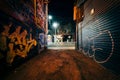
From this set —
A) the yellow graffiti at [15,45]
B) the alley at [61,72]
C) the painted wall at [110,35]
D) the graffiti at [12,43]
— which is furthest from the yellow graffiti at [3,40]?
the painted wall at [110,35]

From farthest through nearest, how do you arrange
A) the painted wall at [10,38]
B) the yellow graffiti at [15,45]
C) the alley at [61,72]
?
the yellow graffiti at [15,45]
the painted wall at [10,38]
the alley at [61,72]

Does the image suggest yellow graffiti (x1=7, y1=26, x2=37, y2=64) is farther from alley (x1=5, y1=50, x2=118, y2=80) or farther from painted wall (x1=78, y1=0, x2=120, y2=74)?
painted wall (x1=78, y1=0, x2=120, y2=74)

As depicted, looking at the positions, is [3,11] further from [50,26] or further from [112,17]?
[50,26]

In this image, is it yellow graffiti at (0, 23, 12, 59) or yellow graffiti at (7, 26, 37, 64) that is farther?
yellow graffiti at (7, 26, 37, 64)

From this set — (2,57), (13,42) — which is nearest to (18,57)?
(13,42)

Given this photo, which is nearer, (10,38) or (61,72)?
(61,72)

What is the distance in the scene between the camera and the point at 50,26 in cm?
4059

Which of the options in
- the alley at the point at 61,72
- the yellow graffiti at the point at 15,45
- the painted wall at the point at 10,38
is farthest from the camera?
the yellow graffiti at the point at 15,45

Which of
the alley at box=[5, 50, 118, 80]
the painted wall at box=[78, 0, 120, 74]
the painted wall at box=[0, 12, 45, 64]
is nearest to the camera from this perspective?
the alley at box=[5, 50, 118, 80]

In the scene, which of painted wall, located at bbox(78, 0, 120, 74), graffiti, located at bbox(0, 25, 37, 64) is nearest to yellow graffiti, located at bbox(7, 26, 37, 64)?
graffiti, located at bbox(0, 25, 37, 64)

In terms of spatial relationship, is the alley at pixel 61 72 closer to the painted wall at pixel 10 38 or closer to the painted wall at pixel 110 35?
the painted wall at pixel 110 35

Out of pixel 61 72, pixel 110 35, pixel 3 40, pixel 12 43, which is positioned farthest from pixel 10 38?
pixel 110 35

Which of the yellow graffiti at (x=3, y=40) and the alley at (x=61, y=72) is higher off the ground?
the yellow graffiti at (x=3, y=40)

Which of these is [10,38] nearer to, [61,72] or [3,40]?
[3,40]
